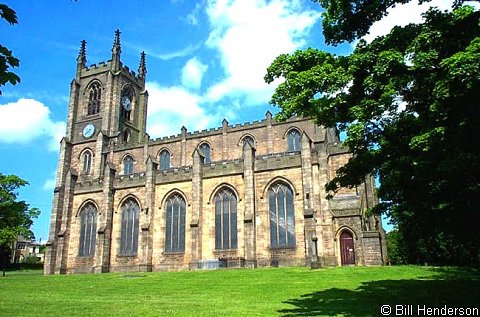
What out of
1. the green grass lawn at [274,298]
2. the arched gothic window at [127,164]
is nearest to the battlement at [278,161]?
the green grass lawn at [274,298]

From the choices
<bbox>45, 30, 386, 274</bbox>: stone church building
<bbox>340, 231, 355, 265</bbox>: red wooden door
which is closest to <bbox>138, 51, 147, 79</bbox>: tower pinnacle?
<bbox>45, 30, 386, 274</bbox>: stone church building

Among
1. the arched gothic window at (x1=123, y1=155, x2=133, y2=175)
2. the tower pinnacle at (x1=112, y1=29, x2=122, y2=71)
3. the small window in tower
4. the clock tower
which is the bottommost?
the arched gothic window at (x1=123, y1=155, x2=133, y2=175)

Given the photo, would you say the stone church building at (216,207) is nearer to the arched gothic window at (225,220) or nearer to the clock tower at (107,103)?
the arched gothic window at (225,220)

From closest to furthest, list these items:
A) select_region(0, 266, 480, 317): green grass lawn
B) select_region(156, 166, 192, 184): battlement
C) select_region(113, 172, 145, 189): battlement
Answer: select_region(0, 266, 480, 317): green grass lawn → select_region(156, 166, 192, 184): battlement → select_region(113, 172, 145, 189): battlement

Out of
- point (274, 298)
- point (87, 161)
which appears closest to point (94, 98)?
point (87, 161)

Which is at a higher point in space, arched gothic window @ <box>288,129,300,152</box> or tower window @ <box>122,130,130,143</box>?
tower window @ <box>122,130,130,143</box>

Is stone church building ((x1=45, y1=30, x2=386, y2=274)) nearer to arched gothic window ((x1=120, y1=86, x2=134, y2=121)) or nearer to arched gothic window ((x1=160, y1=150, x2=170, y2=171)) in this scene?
arched gothic window ((x1=160, y1=150, x2=170, y2=171))

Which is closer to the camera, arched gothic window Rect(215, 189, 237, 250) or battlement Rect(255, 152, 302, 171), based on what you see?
battlement Rect(255, 152, 302, 171)

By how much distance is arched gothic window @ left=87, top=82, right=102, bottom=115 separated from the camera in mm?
51094

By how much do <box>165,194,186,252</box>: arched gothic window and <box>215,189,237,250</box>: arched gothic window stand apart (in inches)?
131

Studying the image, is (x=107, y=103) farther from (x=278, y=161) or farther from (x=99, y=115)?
(x=278, y=161)

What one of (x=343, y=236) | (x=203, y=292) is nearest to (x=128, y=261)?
(x=343, y=236)

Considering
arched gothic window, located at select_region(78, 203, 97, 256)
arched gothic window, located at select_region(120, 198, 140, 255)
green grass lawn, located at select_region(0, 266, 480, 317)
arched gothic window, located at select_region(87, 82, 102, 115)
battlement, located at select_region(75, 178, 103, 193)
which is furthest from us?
arched gothic window, located at select_region(87, 82, 102, 115)

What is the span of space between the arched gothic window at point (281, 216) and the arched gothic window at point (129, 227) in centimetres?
1283
